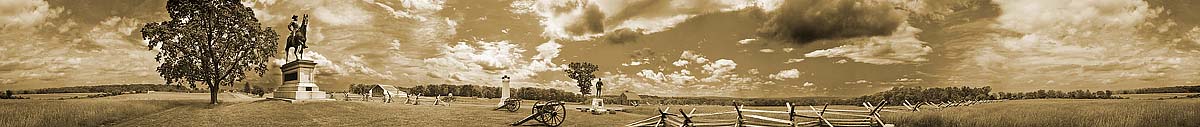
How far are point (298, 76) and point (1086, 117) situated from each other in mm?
20998

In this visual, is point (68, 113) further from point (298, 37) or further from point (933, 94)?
point (933, 94)

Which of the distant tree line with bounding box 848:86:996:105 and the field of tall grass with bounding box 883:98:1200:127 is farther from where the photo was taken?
the distant tree line with bounding box 848:86:996:105

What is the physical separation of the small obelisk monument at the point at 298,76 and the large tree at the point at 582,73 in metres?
18.6

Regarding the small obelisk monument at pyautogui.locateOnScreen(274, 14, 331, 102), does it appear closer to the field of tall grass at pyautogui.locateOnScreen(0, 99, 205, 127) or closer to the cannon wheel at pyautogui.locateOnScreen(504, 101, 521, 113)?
the field of tall grass at pyautogui.locateOnScreen(0, 99, 205, 127)

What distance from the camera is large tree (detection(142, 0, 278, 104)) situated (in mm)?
21719

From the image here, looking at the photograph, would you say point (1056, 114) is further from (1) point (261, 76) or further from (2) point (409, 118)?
(1) point (261, 76)

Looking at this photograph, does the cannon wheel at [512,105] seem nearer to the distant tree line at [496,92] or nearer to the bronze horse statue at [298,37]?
the bronze horse statue at [298,37]

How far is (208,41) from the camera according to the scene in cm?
2194

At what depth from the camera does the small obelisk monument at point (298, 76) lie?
2356cm

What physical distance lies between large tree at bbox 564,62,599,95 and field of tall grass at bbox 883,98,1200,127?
90.8ft

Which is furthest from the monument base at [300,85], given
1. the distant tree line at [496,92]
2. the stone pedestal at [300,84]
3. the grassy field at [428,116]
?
the distant tree line at [496,92]

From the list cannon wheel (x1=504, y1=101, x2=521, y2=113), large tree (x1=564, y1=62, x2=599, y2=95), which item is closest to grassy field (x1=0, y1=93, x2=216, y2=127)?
cannon wheel (x1=504, y1=101, x2=521, y2=113)

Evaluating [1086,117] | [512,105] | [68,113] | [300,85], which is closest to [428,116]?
[512,105]

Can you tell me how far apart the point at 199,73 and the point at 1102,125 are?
22.9m
